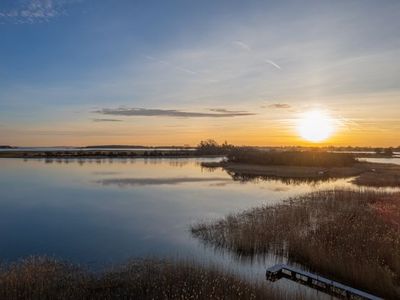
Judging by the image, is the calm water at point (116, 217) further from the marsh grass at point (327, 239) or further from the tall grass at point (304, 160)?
the tall grass at point (304, 160)

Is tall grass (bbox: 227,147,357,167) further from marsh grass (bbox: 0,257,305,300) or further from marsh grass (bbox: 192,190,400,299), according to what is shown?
marsh grass (bbox: 0,257,305,300)

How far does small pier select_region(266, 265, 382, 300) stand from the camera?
1007 cm

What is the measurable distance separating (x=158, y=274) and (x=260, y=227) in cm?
740

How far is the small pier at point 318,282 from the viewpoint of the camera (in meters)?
10.1

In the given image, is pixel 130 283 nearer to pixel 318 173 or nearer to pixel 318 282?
pixel 318 282

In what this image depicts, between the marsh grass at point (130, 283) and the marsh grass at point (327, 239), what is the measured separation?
298cm

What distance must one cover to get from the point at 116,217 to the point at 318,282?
552 inches

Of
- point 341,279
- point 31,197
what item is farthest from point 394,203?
point 31,197

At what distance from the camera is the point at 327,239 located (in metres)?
15.2

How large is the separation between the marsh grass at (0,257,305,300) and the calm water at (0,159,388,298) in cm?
203

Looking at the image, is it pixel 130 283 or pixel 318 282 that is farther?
pixel 318 282

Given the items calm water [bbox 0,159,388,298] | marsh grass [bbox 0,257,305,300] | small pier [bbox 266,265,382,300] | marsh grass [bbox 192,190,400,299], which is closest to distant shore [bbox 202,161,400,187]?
calm water [bbox 0,159,388,298]

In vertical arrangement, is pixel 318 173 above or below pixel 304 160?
below

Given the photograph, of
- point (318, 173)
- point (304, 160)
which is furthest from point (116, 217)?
point (304, 160)
